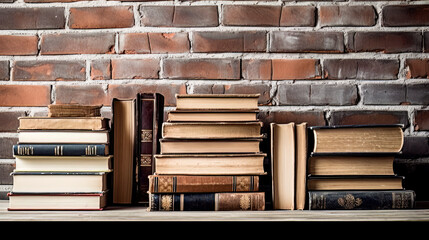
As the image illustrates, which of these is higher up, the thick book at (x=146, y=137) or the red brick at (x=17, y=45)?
the red brick at (x=17, y=45)

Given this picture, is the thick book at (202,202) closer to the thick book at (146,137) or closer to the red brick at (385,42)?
the thick book at (146,137)

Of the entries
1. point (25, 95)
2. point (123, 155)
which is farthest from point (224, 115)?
point (25, 95)

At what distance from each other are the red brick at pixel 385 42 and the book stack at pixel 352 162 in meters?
0.41

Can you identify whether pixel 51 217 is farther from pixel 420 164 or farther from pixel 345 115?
pixel 420 164

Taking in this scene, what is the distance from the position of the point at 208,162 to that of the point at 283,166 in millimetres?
202

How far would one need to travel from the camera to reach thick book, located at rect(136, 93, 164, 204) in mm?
1093

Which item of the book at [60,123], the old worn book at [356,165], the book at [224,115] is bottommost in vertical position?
the old worn book at [356,165]

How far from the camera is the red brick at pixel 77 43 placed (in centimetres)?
135

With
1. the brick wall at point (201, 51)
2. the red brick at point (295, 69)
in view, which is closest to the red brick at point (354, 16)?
the brick wall at point (201, 51)

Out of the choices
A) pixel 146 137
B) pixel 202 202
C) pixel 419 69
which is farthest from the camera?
pixel 419 69

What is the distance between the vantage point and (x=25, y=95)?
1349mm

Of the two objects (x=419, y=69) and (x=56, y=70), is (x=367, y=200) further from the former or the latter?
(x=56, y=70)

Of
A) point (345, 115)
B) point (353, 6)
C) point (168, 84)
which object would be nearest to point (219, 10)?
point (168, 84)

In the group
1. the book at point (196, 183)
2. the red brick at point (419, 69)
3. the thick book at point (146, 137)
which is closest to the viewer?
the book at point (196, 183)
